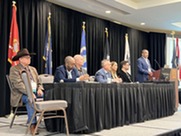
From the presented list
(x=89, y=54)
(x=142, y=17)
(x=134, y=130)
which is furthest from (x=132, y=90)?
(x=142, y=17)

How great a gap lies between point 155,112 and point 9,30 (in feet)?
11.3

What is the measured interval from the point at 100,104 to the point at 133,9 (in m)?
4.07

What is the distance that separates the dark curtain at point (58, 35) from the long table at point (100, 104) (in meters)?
2.33

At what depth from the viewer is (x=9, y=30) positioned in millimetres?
5574

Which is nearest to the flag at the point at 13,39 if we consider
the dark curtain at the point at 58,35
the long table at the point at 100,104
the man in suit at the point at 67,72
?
the dark curtain at the point at 58,35

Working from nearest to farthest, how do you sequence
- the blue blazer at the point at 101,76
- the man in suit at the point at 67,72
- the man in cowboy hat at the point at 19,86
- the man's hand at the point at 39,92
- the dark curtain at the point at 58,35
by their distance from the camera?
the man in cowboy hat at the point at 19,86, the man's hand at the point at 39,92, the man in suit at the point at 67,72, the blue blazer at the point at 101,76, the dark curtain at the point at 58,35

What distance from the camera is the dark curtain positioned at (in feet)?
17.7

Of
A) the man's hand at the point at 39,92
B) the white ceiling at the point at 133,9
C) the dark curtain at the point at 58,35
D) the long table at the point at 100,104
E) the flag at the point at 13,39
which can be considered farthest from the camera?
the white ceiling at the point at 133,9

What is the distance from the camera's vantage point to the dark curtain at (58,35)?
5410 millimetres

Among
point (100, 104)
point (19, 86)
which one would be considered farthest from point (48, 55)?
point (100, 104)

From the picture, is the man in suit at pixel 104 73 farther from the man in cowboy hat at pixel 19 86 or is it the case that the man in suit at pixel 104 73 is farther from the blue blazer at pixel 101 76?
the man in cowboy hat at pixel 19 86

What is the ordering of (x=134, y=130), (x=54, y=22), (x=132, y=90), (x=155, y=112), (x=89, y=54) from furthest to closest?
(x=89, y=54), (x=54, y=22), (x=155, y=112), (x=132, y=90), (x=134, y=130)

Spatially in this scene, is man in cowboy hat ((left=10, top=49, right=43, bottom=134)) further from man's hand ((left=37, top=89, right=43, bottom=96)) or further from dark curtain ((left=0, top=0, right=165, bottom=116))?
dark curtain ((left=0, top=0, right=165, bottom=116))

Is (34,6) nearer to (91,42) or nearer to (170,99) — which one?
(91,42)
